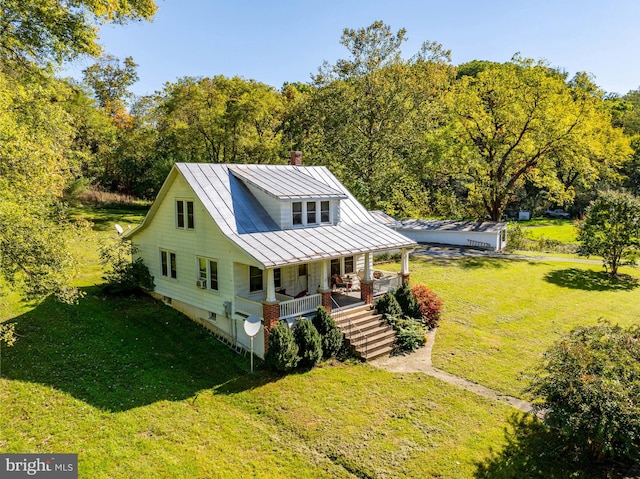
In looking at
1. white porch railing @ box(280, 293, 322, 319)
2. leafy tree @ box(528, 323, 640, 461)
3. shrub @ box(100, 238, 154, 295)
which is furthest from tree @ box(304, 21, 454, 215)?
leafy tree @ box(528, 323, 640, 461)

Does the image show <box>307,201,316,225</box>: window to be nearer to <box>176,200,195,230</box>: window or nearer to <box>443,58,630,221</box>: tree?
<box>176,200,195,230</box>: window

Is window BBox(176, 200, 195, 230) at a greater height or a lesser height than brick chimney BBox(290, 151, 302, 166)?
lesser

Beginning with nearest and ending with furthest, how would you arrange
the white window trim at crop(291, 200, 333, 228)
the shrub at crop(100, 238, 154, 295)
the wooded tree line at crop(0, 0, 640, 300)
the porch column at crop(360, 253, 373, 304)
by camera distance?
the white window trim at crop(291, 200, 333, 228)
the porch column at crop(360, 253, 373, 304)
the shrub at crop(100, 238, 154, 295)
the wooded tree line at crop(0, 0, 640, 300)

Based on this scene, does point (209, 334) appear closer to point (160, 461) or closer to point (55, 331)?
point (55, 331)

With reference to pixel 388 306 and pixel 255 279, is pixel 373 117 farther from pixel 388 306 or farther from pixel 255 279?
pixel 255 279

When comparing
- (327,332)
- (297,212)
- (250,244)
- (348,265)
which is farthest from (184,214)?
(348,265)

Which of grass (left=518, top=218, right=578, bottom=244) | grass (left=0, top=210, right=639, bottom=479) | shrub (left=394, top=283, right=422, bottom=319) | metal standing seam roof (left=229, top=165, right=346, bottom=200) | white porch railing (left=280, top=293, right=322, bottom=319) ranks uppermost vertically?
metal standing seam roof (left=229, top=165, right=346, bottom=200)

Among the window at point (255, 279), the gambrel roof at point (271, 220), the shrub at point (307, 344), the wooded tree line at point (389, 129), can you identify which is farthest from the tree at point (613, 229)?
the window at point (255, 279)

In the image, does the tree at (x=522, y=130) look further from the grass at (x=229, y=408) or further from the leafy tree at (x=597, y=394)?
the leafy tree at (x=597, y=394)
